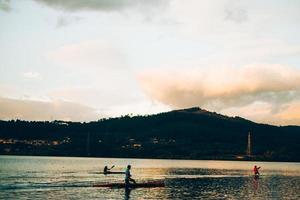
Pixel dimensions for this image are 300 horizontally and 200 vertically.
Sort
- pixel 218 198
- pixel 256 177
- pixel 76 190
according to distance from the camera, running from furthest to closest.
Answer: pixel 256 177 < pixel 76 190 < pixel 218 198

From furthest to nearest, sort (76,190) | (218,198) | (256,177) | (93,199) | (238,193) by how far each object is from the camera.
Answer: (256,177)
(238,193)
(76,190)
(218,198)
(93,199)

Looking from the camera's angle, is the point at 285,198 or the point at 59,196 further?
the point at 285,198

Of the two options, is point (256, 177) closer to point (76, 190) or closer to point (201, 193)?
point (201, 193)

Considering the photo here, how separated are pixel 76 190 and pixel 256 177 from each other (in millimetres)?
63272

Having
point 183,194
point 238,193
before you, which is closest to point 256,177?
point 238,193

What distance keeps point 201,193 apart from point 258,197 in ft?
29.6

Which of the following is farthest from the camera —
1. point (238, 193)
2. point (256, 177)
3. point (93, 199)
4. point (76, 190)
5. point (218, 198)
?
point (256, 177)

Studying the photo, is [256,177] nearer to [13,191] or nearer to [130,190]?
[130,190]

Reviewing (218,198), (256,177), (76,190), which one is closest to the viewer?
(218,198)

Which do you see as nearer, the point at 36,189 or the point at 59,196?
the point at 59,196

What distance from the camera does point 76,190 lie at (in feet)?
242

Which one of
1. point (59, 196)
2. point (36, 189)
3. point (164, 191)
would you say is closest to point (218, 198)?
point (164, 191)

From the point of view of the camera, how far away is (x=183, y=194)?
7400 centimetres

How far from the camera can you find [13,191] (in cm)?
6944
